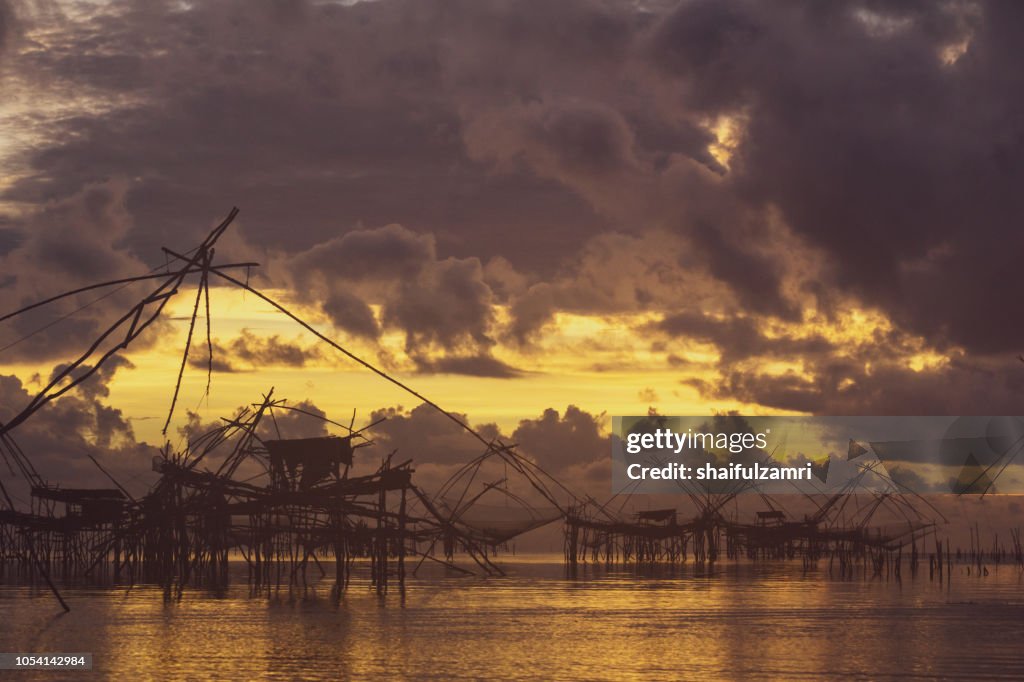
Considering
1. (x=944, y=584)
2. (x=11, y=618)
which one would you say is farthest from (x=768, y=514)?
(x=11, y=618)

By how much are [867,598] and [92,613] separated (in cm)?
2432

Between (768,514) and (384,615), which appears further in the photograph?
(768,514)

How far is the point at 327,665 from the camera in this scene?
19.7 metres

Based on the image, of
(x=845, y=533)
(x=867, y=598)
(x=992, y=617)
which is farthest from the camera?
(x=845, y=533)

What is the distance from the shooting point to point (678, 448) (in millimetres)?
56625

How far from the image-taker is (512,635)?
82.7ft

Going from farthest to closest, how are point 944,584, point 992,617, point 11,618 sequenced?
point 944,584, point 992,617, point 11,618

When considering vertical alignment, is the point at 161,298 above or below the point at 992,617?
above

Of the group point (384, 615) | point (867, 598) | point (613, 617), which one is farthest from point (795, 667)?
point (867, 598)

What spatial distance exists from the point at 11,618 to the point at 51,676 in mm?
10088

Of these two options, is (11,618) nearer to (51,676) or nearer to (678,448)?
(51,676)

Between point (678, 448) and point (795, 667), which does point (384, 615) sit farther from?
point (678, 448)

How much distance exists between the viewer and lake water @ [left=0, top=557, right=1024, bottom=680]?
19.5 metres

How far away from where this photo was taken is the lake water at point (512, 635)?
1955cm
